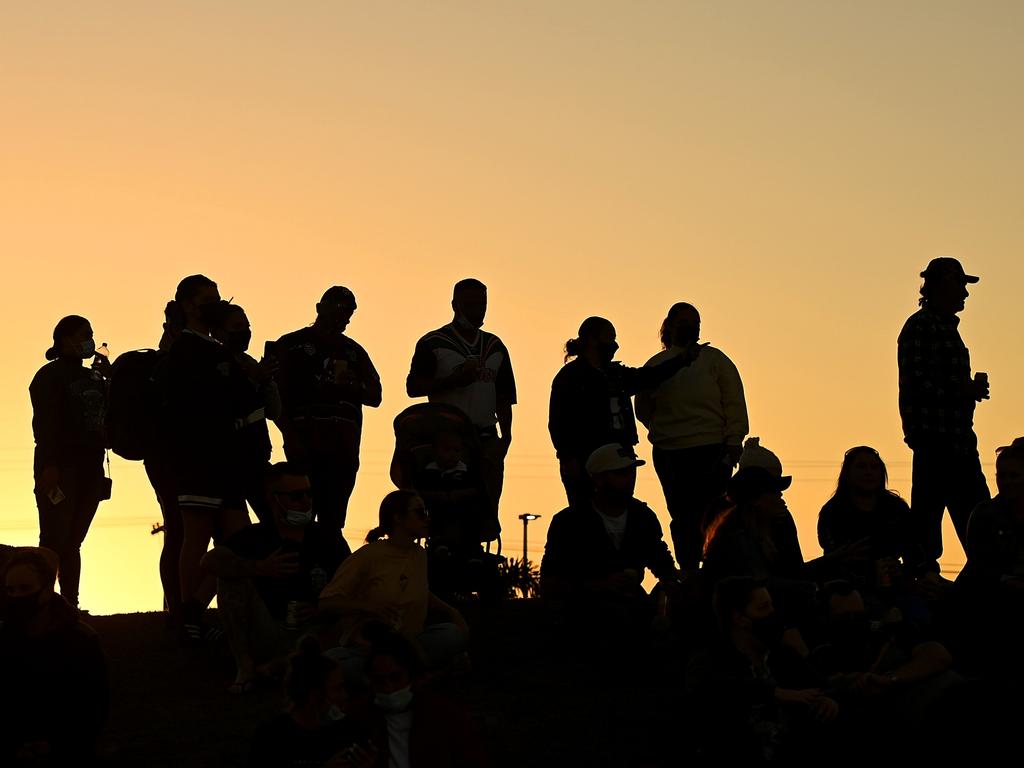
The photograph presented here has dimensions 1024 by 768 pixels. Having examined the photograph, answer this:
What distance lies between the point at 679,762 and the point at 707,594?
137 centimetres

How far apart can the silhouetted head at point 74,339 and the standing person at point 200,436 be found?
1562 millimetres

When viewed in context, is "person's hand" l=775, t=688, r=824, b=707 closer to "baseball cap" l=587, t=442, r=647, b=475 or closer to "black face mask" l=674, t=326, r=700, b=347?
"baseball cap" l=587, t=442, r=647, b=475

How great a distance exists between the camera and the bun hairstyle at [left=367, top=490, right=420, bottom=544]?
39.0 feet

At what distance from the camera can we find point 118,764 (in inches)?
440

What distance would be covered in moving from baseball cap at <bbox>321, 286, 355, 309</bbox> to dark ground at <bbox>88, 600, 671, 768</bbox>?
8.59 ft

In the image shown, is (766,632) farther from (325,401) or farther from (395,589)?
(325,401)

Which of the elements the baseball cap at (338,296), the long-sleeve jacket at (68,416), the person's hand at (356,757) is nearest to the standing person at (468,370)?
the baseball cap at (338,296)

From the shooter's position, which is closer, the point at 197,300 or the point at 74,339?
the point at 197,300

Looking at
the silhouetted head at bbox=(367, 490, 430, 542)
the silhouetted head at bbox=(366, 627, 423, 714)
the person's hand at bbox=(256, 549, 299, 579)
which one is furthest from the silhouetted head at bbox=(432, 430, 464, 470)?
the silhouetted head at bbox=(366, 627, 423, 714)

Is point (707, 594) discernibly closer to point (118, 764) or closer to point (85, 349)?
point (118, 764)

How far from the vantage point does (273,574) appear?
12062 millimetres

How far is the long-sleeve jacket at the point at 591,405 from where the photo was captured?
14695 millimetres

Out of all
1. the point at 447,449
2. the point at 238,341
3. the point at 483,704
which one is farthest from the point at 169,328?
the point at 483,704

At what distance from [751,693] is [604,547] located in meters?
2.86
